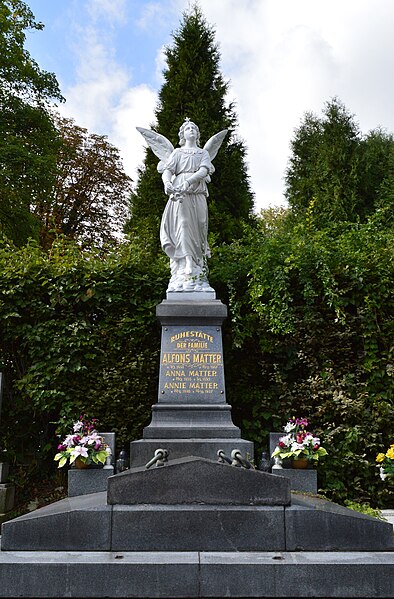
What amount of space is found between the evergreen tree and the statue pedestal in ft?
29.1

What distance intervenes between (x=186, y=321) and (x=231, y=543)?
3720 mm

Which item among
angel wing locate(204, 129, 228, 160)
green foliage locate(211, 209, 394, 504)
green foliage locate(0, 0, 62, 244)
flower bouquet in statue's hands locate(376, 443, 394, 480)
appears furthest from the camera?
green foliage locate(0, 0, 62, 244)

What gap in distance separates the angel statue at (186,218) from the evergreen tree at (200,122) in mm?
7799

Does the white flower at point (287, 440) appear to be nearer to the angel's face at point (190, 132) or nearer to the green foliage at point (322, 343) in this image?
the green foliage at point (322, 343)

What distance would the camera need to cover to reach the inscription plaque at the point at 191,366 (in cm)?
728

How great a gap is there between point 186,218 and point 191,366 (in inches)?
83.1

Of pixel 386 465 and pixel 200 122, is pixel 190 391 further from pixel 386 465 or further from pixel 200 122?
pixel 200 122

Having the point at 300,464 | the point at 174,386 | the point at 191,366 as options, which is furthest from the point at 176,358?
the point at 300,464

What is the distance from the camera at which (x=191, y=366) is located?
7383 mm

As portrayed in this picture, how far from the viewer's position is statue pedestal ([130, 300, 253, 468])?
6734mm

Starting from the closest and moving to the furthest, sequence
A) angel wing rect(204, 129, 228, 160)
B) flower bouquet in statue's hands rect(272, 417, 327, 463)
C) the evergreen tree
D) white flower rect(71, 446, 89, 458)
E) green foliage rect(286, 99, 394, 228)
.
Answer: white flower rect(71, 446, 89, 458)
flower bouquet in statue's hands rect(272, 417, 327, 463)
angel wing rect(204, 129, 228, 160)
the evergreen tree
green foliage rect(286, 99, 394, 228)

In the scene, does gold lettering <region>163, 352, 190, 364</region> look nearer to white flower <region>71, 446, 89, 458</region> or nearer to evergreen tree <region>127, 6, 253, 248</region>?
white flower <region>71, 446, 89, 458</region>

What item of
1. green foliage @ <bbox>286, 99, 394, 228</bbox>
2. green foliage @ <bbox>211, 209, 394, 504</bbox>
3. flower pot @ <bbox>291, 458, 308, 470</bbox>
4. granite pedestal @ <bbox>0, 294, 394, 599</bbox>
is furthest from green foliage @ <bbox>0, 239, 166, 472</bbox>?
green foliage @ <bbox>286, 99, 394, 228</bbox>

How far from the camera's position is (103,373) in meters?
8.70
